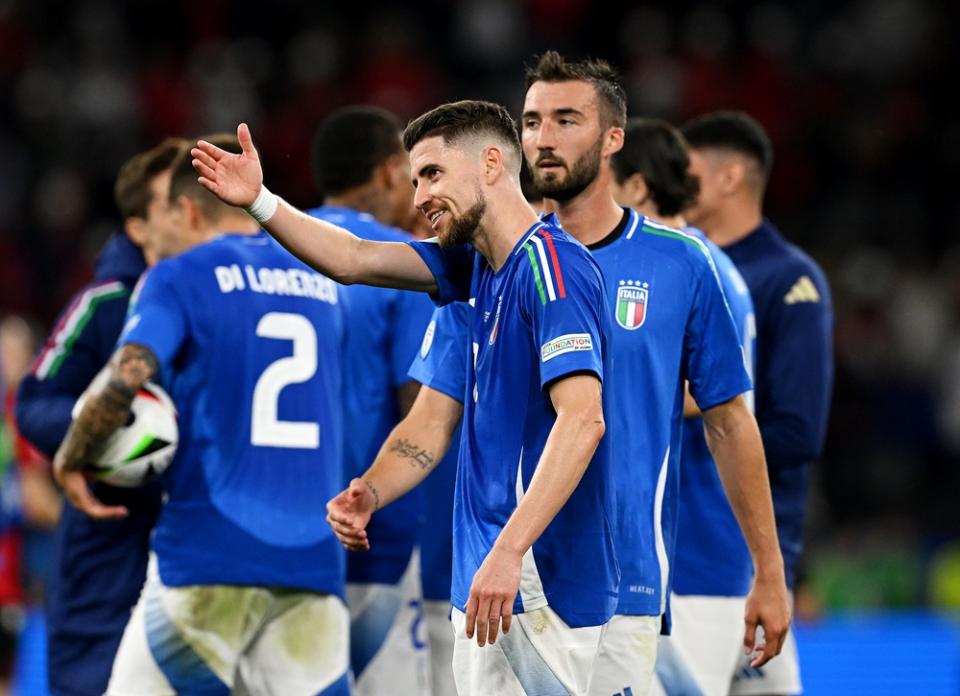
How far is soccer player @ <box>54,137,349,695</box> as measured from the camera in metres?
5.56

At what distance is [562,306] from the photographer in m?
4.29

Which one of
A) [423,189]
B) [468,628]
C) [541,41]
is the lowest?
[468,628]

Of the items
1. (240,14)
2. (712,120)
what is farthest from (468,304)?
(240,14)

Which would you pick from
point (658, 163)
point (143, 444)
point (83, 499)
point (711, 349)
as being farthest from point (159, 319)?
point (658, 163)

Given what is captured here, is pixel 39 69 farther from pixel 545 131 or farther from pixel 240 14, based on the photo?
pixel 545 131

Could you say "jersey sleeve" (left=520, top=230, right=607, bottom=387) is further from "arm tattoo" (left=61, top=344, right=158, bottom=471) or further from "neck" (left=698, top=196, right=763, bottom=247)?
"neck" (left=698, top=196, right=763, bottom=247)

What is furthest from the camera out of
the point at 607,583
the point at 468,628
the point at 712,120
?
the point at 712,120

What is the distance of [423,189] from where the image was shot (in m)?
4.54

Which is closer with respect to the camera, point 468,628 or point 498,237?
point 468,628

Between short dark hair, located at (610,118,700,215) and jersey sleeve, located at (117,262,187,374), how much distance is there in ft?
6.01

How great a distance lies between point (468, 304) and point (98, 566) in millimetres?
2293

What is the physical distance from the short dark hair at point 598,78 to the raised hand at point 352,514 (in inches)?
59.2

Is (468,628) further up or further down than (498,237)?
further down

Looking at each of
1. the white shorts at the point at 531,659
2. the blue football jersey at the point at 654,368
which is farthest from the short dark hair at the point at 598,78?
the white shorts at the point at 531,659
